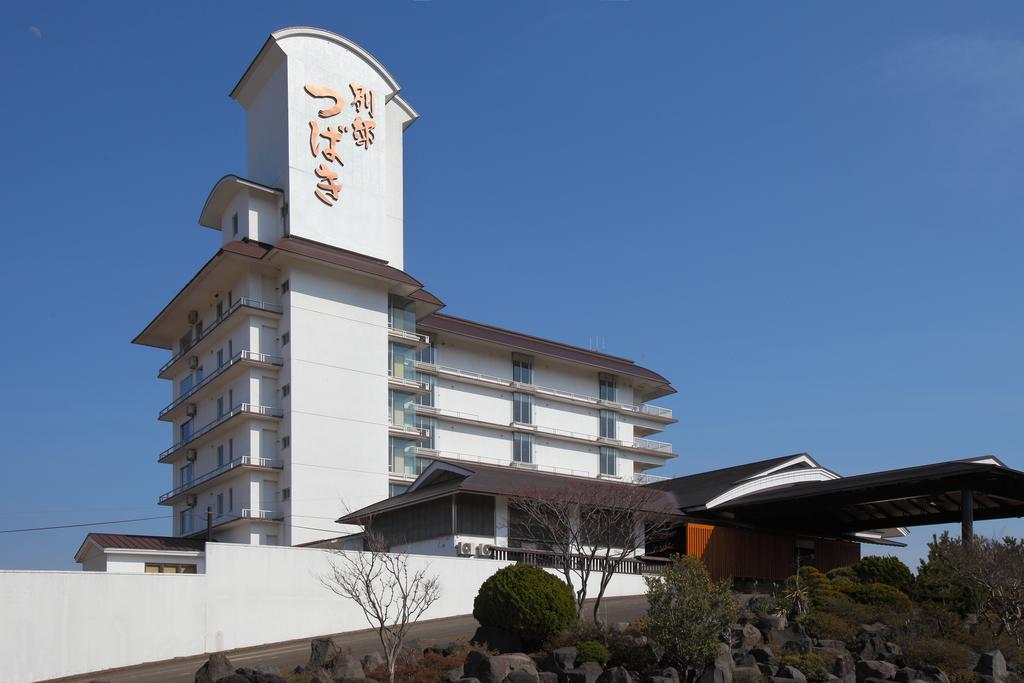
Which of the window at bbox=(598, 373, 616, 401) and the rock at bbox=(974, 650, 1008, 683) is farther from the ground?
the window at bbox=(598, 373, 616, 401)

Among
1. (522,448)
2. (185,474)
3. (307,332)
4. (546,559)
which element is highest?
(307,332)

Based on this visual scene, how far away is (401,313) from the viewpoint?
210ft

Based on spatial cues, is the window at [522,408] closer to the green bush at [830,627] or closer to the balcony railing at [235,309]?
the balcony railing at [235,309]

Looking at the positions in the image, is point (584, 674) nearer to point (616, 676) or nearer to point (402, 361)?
point (616, 676)

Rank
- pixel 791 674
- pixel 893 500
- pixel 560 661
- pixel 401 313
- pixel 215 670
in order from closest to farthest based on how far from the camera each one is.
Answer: pixel 215 670, pixel 560 661, pixel 791 674, pixel 893 500, pixel 401 313

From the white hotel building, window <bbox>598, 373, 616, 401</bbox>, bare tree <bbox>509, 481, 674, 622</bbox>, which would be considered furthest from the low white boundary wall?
window <bbox>598, 373, 616, 401</bbox>

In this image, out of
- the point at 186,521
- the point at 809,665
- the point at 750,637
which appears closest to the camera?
the point at 809,665

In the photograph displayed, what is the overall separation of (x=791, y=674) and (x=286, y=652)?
1457 cm

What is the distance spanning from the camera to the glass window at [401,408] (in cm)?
6233

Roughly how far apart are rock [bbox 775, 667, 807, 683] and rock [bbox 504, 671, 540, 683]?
606 centimetres

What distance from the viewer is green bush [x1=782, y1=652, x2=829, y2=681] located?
24.7 m

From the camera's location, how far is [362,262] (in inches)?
2356

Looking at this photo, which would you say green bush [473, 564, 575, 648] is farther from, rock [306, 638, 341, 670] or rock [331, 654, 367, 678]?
rock [331, 654, 367, 678]

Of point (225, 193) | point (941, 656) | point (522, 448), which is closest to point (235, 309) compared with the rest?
point (225, 193)
